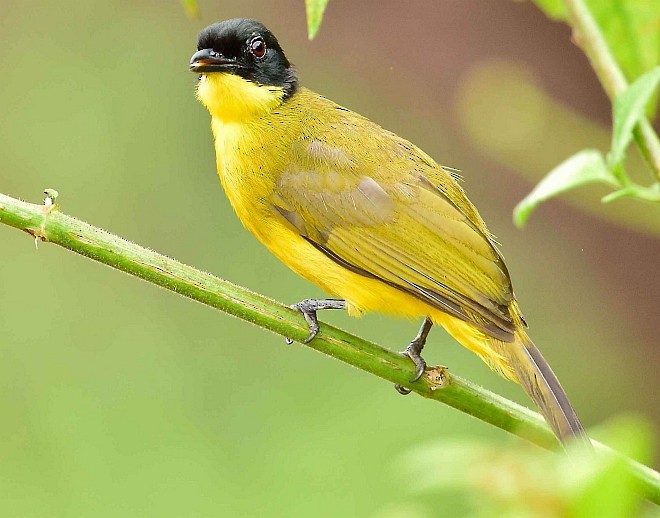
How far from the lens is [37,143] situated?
6.72 metres

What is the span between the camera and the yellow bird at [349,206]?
275 cm

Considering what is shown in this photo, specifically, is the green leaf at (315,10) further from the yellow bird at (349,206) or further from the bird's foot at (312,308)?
the yellow bird at (349,206)

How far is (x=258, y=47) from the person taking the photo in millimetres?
3053

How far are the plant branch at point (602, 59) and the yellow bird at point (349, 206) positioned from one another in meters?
0.79

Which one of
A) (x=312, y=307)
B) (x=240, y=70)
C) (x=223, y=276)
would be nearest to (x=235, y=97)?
(x=240, y=70)

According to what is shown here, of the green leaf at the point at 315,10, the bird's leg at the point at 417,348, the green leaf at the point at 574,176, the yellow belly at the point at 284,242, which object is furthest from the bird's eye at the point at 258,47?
the green leaf at the point at 315,10

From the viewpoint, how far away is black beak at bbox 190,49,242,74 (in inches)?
113

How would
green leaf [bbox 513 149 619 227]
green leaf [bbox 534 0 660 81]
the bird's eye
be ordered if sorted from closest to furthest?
green leaf [bbox 513 149 619 227] < green leaf [bbox 534 0 660 81] < the bird's eye

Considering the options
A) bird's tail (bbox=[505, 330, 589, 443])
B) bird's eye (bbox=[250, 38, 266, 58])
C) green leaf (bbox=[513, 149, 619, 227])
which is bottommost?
bird's tail (bbox=[505, 330, 589, 443])

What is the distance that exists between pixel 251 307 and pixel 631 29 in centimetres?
97

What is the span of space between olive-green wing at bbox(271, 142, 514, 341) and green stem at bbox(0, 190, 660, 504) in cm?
62

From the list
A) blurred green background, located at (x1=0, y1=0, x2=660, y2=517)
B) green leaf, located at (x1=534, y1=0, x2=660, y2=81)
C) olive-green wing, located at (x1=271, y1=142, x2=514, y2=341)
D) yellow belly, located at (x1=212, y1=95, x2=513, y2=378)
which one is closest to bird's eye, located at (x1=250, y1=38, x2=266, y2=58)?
yellow belly, located at (x1=212, y1=95, x2=513, y2=378)

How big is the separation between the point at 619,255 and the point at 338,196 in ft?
13.7

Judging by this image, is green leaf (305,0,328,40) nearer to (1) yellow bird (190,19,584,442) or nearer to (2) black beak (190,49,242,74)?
(1) yellow bird (190,19,584,442)
